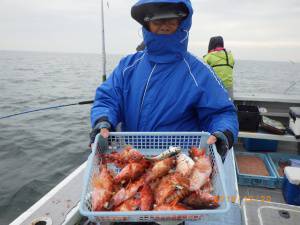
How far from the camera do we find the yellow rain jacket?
6.55 metres

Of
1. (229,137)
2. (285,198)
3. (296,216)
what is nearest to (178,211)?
(229,137)

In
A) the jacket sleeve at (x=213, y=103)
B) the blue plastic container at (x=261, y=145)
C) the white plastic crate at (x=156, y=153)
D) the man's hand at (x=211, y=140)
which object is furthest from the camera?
the blue plastic container at (x=261, y=145)

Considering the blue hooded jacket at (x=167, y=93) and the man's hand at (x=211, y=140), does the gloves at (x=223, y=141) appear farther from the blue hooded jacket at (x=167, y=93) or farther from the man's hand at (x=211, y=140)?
the blue hooded jacket at (x=167, y=93)

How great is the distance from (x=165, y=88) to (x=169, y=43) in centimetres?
36

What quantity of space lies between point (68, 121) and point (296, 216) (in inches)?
468

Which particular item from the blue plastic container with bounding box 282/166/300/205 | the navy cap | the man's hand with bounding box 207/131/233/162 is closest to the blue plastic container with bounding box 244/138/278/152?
the blue plastic container with bounding box 282/166/300/205

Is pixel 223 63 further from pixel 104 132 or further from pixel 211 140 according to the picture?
pixel 104 132

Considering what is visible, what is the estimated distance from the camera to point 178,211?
58.2 inches

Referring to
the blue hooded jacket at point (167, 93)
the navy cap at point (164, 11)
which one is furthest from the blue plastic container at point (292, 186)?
the navy cap at point (164, 11)

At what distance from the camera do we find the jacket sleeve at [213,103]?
2238 millimetres

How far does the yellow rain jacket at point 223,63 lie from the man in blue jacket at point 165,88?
431cm

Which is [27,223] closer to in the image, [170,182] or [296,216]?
[170,182]

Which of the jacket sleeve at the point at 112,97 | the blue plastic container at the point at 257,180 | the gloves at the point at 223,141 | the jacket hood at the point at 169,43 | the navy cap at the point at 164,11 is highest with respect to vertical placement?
the navy cap at the point at 164,11

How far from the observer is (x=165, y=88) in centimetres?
235
